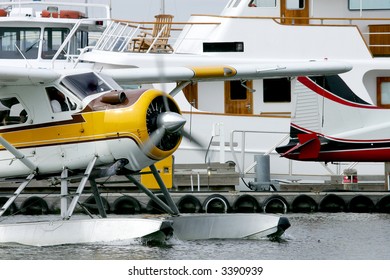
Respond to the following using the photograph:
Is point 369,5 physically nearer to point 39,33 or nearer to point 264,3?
point 264,3

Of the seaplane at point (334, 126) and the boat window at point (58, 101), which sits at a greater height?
the boat window at point (58, 101)

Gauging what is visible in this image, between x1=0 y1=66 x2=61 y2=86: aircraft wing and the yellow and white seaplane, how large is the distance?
0.02 meters

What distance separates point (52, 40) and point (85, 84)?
1345 cm

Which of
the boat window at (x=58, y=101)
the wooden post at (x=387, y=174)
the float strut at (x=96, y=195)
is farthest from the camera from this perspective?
the wooden post at (x=387, y=174)

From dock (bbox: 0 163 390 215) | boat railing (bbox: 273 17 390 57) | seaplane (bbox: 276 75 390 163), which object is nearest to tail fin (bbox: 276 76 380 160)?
seaplane (bbox: 276 75 390 163)

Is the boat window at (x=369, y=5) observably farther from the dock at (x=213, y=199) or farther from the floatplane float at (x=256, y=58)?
the dock at (x=213, y=199)

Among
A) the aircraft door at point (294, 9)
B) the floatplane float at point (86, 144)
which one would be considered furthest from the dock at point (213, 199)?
the aircraft door at point (294, 9)

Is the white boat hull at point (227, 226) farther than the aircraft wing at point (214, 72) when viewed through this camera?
No

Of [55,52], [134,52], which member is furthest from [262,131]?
A: [55,52]

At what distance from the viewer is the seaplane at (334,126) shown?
2631cm

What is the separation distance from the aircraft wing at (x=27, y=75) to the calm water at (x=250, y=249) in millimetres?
2559

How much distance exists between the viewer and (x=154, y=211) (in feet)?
81.1

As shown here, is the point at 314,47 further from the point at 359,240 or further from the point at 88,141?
the point at 88,141

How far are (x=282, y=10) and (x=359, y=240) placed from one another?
1232 cm
